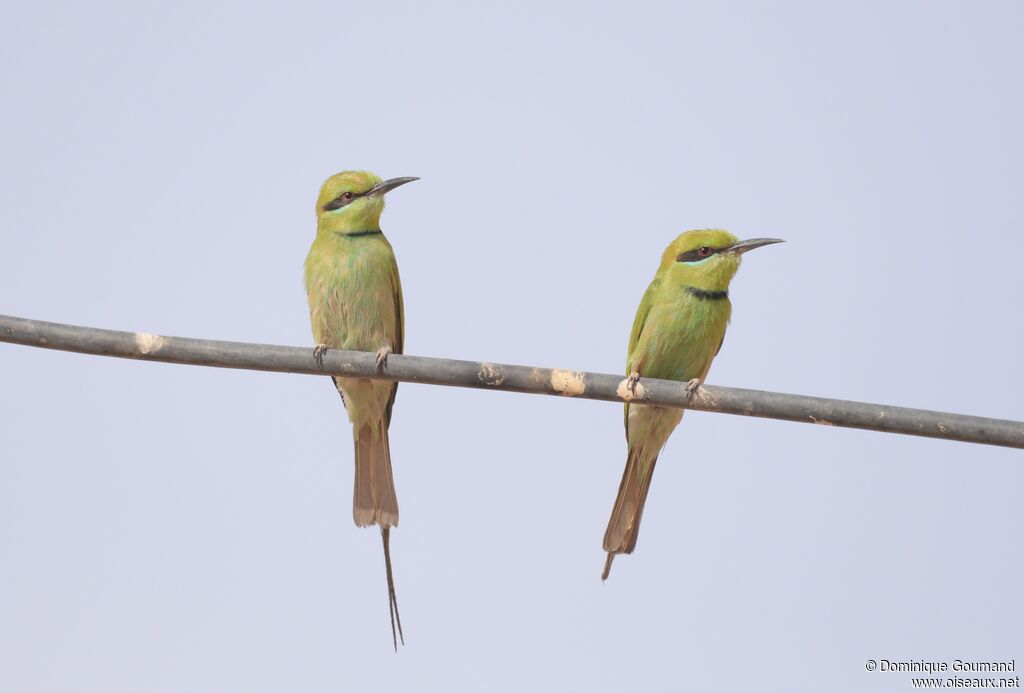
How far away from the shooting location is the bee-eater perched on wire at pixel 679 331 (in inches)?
152

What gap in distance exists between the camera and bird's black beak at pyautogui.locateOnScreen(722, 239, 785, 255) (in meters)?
3.86

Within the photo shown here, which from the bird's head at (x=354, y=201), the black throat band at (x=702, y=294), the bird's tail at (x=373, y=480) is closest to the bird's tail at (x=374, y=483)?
the bird's tail at (x=373, y=480)

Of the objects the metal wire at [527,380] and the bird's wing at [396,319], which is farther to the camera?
the bird's wing at [396,319]

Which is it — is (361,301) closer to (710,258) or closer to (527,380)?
(710,258)

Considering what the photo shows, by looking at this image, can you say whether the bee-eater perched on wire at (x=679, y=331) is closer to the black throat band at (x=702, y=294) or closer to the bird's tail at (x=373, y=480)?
the black throat band at (x=702, y=294)

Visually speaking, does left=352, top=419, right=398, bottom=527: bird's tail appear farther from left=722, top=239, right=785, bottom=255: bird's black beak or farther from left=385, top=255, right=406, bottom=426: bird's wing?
left=722, top=239, right=785, bottom=255: bird's black beak

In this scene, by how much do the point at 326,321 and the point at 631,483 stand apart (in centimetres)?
115

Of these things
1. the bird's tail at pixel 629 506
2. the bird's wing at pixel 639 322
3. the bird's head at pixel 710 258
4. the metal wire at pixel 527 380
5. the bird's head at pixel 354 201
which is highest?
the bird's head at pixel 354 201

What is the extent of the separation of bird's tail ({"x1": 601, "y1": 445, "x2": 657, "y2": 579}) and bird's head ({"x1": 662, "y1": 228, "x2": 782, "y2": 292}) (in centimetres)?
59

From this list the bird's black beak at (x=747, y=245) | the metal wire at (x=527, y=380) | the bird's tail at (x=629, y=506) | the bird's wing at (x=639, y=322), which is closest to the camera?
the metal wire at (x=527, y=380)

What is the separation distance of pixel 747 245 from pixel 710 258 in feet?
0.42

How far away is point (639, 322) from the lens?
404 cm

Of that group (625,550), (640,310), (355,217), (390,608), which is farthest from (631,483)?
(355,217)

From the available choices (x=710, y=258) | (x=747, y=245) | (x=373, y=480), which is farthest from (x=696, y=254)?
(x=373, y=480)
